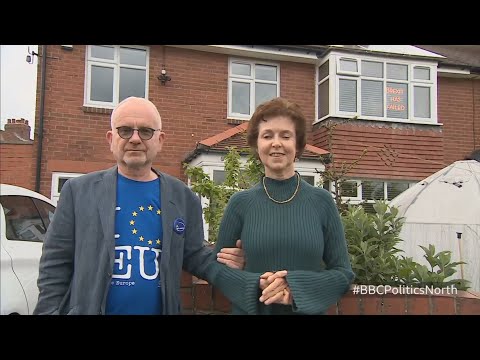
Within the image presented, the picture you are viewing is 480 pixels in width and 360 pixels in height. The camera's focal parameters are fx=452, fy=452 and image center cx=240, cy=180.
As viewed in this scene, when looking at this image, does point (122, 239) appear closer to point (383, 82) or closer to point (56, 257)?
point (56, 257)

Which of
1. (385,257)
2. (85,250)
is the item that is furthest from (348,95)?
(85,250)

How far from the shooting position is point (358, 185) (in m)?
2.26

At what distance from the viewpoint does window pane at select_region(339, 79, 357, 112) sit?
2.28 m

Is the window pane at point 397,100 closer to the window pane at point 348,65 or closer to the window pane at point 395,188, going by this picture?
the window pane at point 348,65

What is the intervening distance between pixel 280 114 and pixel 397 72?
1.12 metres

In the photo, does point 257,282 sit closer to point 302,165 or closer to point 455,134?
point 302,165

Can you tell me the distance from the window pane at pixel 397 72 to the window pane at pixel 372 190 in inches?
21.4

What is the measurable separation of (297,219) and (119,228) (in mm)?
553

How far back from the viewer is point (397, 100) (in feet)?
7.76

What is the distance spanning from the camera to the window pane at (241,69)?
7.33ft

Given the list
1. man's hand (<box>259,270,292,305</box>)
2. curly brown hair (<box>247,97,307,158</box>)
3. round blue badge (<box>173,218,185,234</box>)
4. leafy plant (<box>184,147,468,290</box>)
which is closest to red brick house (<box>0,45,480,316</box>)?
leafy plant (<box>184,147,468,290</box>)

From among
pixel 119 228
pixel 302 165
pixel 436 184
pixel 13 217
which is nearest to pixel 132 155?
pixel 119 228

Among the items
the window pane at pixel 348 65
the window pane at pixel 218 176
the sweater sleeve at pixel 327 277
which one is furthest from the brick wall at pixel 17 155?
the window pane at pixel 348 65
